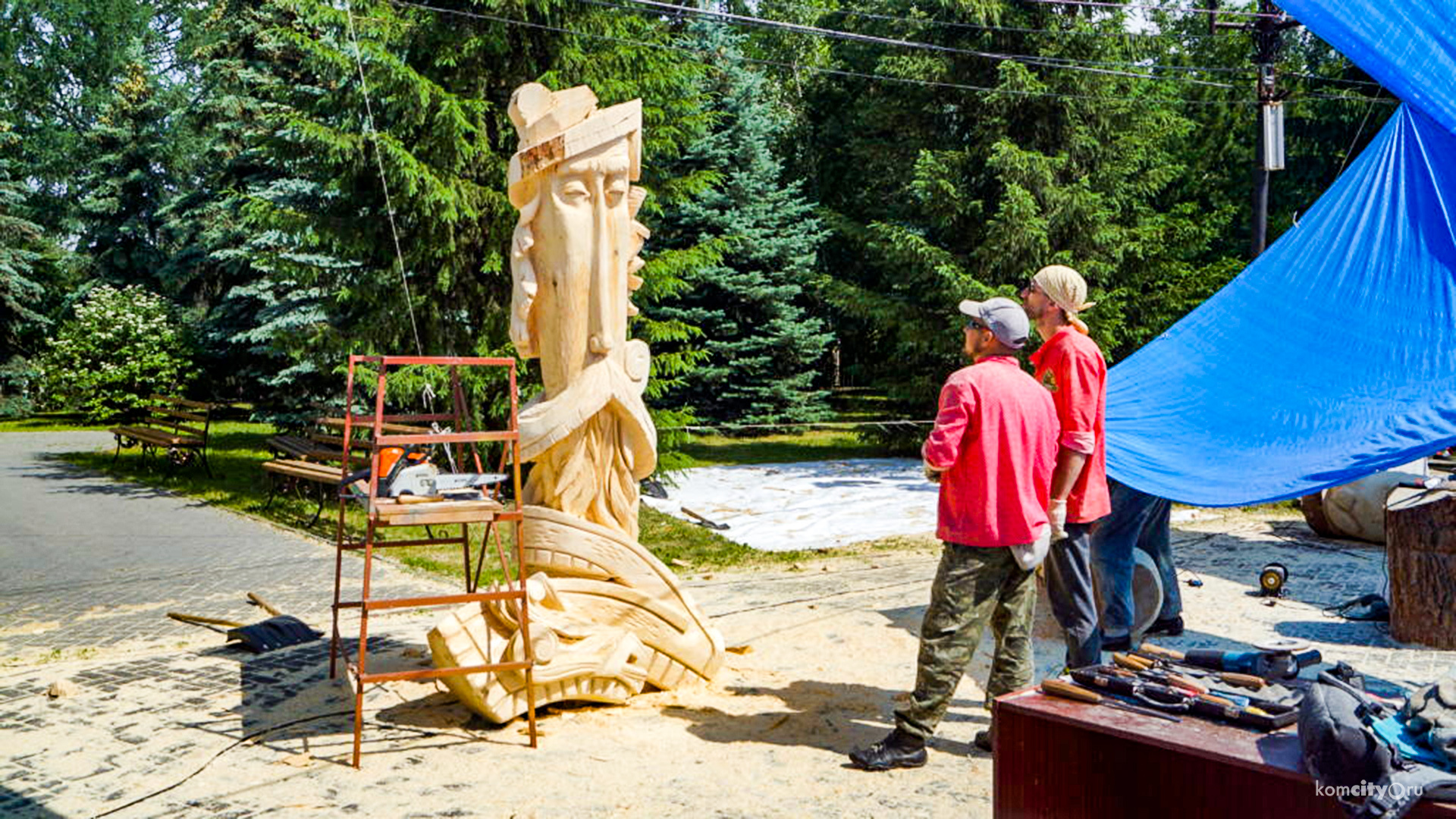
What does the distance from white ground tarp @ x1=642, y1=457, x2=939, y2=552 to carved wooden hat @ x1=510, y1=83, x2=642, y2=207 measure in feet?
17.3

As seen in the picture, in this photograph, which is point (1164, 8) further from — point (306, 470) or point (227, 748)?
point (227, 748)

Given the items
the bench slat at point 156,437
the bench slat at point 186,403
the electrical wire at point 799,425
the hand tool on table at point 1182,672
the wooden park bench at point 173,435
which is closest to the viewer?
the hand tool on table at point 1182,672

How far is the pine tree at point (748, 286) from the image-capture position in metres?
18.7

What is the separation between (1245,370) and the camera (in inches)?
262

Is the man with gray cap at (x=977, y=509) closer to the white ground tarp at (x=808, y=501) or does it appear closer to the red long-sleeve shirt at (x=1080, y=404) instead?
the red long-sleeve shirt at (x=1080, y=404)

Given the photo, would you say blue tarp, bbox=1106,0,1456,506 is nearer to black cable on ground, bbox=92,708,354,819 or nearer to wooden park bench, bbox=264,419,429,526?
black cable on ground, bbox=92,708,354,819

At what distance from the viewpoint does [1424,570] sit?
6.41m

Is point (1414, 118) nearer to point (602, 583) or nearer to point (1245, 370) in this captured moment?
point (1245, 370)

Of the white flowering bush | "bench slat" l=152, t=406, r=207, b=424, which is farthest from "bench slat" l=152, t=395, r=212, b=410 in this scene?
the white flowering bush

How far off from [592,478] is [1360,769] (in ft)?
11.5

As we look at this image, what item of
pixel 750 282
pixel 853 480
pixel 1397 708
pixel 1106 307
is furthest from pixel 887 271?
pixel 1397 708

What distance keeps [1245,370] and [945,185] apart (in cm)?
991

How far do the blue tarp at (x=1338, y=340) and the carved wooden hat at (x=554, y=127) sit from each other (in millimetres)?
2869

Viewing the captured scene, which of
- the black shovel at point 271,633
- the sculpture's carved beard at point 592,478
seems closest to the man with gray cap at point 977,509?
the sculpture's carved beard at point 592,478
